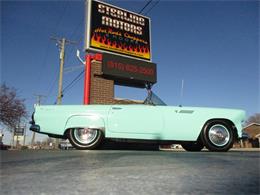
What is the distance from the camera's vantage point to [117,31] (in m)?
13.2

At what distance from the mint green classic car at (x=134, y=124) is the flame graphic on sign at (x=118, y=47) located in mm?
7352

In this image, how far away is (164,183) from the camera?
1.88 metres

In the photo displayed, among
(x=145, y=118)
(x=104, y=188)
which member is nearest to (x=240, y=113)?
(x=145, y=118)

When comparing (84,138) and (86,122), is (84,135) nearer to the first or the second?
(84,138)

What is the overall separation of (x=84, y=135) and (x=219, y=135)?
2.85 m

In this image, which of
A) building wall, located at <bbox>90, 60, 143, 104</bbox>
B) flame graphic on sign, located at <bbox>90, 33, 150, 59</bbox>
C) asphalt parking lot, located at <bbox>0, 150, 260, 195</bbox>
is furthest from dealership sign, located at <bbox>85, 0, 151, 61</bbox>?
asphalt parking lot, located at <bbox>0, 150, 260, 195</bbox>

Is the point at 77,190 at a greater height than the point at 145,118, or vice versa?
the point at 145,118

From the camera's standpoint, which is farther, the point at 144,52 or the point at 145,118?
the point at 144,52

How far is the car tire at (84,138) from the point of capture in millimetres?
5344

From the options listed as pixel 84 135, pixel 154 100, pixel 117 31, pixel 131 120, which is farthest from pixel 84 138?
pixel 117 31

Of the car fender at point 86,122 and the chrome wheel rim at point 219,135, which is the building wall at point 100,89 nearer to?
the car fender at point 86,122

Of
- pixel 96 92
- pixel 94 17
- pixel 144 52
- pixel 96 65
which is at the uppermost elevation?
pixel 94 17

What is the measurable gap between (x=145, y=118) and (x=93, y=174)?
125 inches

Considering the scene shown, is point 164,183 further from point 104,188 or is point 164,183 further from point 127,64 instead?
point 127,64
